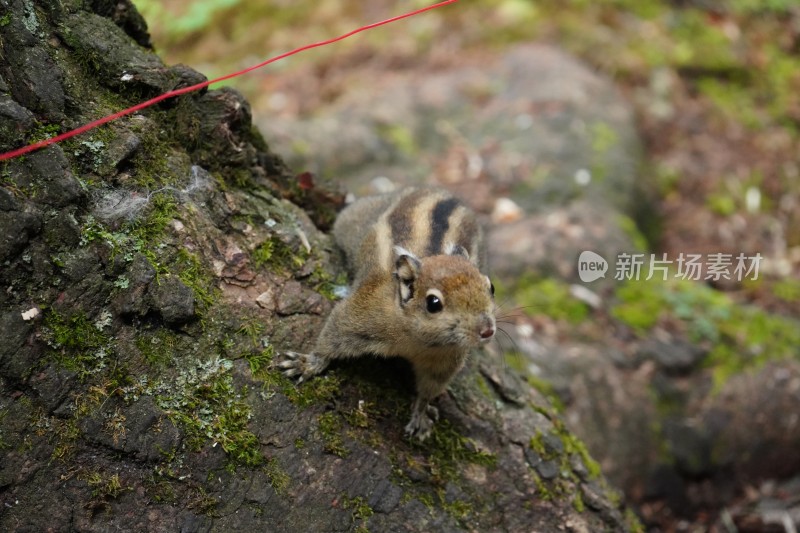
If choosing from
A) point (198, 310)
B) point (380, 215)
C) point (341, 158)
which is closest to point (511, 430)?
point (380, 215)

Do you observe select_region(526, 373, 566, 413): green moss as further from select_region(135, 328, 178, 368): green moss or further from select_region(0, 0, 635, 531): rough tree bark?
select_region(135, 328, 178, 368): green moss

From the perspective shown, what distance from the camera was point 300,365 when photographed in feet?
11.5

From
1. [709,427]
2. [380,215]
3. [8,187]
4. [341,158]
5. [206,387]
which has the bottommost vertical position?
[709,427]

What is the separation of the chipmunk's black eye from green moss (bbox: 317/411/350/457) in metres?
0.70

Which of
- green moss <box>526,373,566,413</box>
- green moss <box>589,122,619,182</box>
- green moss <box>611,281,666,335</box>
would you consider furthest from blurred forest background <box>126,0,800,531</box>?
green moss <box>526,373,566,413</box>

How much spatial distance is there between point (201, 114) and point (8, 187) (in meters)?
1.18

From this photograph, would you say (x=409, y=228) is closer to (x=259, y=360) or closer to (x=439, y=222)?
(x=439, y=222)

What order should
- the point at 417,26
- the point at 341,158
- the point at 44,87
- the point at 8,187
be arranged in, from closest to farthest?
the point at 8,187
the point at 44,87
the point at 341,158
the point at 417,26

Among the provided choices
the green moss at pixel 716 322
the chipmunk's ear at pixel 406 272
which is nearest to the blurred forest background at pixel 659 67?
the green moss at pixel 716 322

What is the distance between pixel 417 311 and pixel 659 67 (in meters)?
8.18

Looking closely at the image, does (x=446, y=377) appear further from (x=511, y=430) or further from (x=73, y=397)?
(x=73, y=397)

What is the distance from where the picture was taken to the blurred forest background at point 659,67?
8.78 meters

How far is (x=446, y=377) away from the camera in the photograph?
12.3 feet

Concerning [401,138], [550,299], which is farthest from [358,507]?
[401,138]
